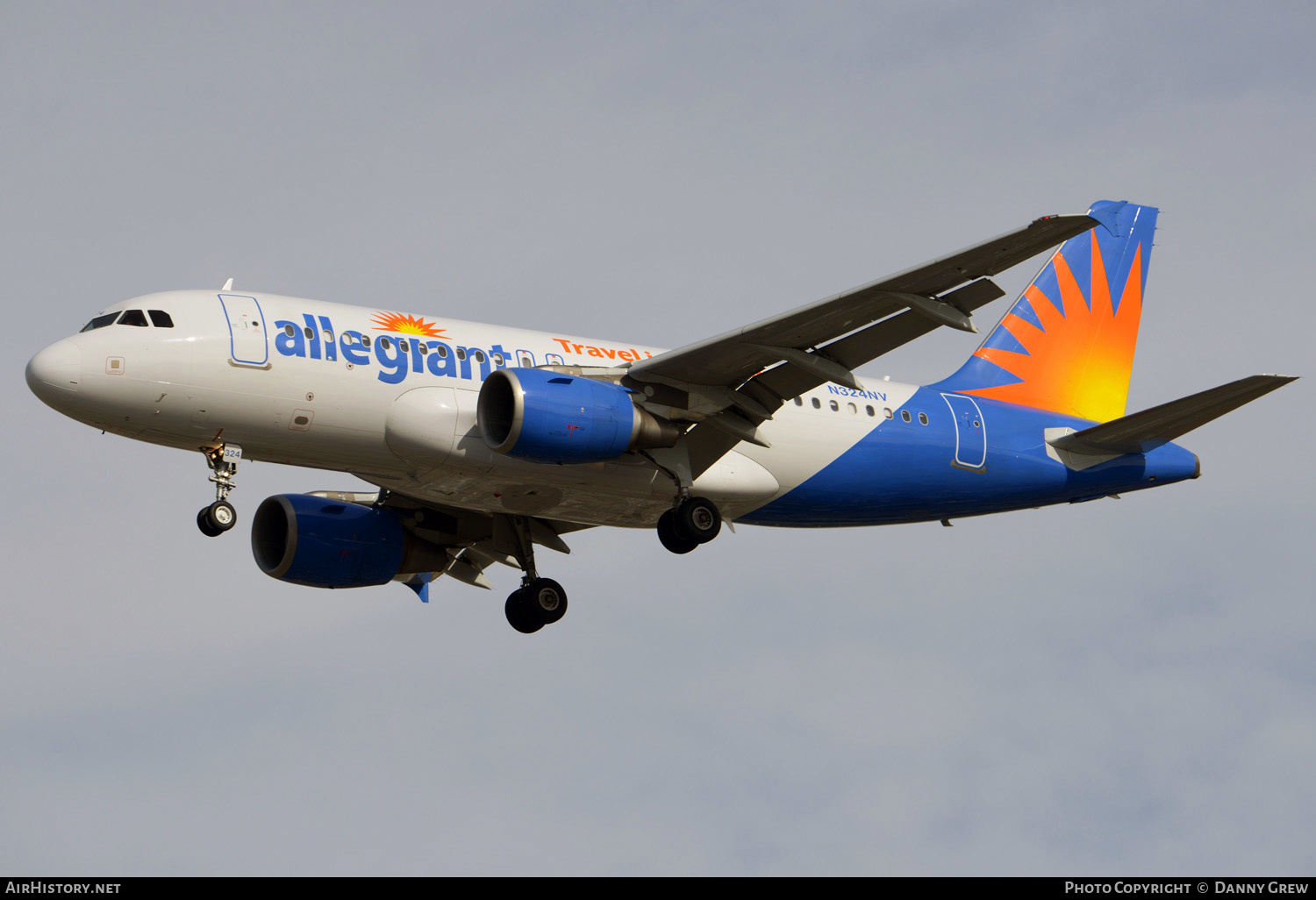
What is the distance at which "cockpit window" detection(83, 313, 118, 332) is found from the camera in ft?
83.6

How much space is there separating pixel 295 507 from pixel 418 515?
2475 mm

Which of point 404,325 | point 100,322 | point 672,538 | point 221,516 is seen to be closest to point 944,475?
point 672,538

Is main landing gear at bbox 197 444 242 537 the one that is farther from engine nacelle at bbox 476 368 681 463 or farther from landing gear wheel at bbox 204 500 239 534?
engine nacelle at bbox 476 368 681 463

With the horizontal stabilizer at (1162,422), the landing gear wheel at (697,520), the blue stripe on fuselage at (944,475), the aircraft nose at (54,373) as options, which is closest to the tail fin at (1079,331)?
the blue stripe on fuselage at (944,475)

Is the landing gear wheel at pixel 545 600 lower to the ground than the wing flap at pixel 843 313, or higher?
lower

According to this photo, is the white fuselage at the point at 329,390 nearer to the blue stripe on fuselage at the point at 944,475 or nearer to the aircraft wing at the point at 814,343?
the aircraft wing at the point at 814,343

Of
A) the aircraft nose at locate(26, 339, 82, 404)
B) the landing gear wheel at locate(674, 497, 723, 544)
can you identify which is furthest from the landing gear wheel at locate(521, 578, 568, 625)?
the aircraft nose at locate(26, 339, 82, 404)

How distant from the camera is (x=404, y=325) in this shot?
26.9 metres

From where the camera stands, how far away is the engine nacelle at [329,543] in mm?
31156

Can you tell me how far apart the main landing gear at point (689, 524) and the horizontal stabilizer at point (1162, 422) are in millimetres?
8790

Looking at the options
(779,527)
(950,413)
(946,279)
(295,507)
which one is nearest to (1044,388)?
(950,413)

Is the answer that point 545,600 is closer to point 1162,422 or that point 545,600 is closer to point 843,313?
point 843,313

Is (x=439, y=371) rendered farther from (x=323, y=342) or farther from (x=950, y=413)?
(x=950, y=413)

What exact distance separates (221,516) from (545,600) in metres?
8.32
